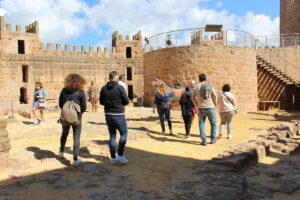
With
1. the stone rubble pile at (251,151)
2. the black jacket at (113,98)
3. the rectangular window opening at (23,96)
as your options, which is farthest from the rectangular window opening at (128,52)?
the black jacket at (113,98)

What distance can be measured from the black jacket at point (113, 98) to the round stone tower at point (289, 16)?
940 inches

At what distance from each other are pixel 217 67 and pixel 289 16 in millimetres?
14625

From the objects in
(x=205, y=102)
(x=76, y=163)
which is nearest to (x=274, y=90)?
(x=205, y=102)

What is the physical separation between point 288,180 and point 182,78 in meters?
11.1

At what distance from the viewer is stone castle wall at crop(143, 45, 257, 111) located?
14422 millimetres

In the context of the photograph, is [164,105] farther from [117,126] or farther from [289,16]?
[289,16]

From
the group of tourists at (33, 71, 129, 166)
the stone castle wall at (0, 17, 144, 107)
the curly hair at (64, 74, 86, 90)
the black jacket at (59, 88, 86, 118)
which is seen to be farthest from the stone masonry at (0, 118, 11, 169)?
the stone castle wall at (0, 17, 144, 107)

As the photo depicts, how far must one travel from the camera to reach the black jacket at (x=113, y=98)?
15.4 feet

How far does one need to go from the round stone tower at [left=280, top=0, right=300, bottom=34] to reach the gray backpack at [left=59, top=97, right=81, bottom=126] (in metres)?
24.5

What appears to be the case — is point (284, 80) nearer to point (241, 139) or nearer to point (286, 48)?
point (286, 48)

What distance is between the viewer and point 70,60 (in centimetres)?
2633

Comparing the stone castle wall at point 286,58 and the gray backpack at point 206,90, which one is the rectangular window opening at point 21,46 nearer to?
the stone castle wall at point 286,58

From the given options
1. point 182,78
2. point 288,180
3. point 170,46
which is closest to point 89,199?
point 288,180

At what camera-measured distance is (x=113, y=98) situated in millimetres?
4711
